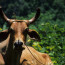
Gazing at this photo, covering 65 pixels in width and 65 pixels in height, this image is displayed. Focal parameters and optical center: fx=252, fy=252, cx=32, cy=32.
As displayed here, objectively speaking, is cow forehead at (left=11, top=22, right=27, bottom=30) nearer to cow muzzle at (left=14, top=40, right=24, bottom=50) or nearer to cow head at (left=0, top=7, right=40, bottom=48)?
cow head at (left=0, top=7, right=40, bottom=48)

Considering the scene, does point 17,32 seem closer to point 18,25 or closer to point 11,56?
point 18,25

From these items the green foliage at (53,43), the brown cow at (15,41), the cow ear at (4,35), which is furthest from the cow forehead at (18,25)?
the green foliage at (53,43)

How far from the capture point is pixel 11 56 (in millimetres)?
6078

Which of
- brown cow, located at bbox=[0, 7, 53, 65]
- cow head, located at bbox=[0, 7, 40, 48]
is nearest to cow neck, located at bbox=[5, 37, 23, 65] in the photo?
brown cow, located at bbox=[0, 7, 53, 65]

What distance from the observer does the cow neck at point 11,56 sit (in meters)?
5.95

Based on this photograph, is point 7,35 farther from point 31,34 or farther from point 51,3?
point 51,3

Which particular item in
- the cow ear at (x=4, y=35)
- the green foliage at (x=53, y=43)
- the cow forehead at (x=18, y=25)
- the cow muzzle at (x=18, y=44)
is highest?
the cow forehead at (x=18, y=25)

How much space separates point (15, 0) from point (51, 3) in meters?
4.98

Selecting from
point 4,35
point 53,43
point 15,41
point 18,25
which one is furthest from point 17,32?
point 53,43

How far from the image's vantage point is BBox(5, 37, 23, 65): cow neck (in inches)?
234

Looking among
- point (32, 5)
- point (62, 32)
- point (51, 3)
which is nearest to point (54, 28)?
point (62, 32)

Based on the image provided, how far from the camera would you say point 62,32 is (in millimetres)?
10883

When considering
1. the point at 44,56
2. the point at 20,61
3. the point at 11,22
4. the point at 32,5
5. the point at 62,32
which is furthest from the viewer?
the point at 32,5

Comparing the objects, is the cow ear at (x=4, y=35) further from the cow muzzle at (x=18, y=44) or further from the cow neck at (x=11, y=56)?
the cow muzzle at (x=18, y=44)
